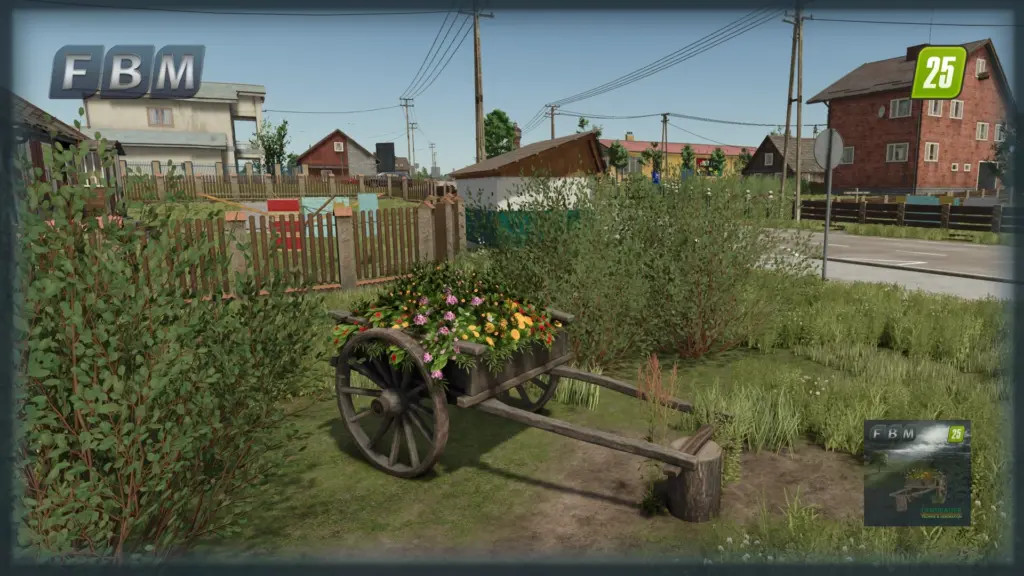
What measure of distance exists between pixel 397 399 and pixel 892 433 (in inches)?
140

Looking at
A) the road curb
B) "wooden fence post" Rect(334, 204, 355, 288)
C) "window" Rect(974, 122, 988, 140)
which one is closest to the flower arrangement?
"wooden fence post" Rect(334, 204, 355, 288)

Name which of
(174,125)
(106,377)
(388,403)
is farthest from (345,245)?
(174,125)

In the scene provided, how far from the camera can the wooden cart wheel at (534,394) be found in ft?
17.2

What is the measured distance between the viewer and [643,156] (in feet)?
267

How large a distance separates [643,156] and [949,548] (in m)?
82.4

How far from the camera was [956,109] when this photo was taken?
1347 inches

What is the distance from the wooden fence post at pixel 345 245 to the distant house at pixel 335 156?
6041 centimetres

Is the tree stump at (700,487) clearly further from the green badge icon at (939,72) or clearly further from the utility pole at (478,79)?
the utility pole at (478,79)

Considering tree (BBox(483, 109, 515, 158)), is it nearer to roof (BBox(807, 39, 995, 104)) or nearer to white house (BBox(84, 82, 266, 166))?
white house (BBox(84, 82, 266, 166))

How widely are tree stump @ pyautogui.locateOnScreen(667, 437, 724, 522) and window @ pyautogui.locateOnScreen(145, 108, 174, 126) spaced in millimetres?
52570

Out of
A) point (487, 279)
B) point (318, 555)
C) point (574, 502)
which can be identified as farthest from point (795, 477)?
point (318, 555)

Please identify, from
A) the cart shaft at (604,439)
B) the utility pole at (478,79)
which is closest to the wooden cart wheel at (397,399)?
the cart shaft at (604,439)

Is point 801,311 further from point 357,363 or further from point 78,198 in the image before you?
point 78,198

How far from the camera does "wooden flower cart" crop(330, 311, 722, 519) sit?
11.5 ft
